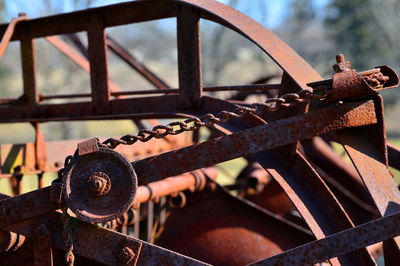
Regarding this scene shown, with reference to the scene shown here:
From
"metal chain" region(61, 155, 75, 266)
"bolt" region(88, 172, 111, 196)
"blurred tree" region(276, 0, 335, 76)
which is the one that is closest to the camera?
"bolt" region(88, 172, 111, 196)

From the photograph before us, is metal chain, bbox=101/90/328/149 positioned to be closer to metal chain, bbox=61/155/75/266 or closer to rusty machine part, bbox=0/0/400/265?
rusty machine part, bbox=0/0/400/265

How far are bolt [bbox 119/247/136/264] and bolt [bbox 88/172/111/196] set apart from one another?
272 mm

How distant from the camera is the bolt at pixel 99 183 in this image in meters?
2.41

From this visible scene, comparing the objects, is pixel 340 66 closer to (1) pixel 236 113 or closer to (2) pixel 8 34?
(1) pixel 236 113

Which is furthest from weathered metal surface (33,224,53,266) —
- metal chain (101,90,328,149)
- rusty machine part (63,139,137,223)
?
metal chain (101,90,328,149)

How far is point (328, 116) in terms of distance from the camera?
2.36 metres

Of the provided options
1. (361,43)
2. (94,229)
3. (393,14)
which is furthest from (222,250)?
(393,14)

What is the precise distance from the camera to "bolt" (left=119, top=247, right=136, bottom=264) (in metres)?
2.48

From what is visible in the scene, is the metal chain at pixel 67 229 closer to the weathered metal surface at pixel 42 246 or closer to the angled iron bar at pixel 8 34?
the weathered metal surface at pixel 42 246

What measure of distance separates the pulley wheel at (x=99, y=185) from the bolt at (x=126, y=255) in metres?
0.17

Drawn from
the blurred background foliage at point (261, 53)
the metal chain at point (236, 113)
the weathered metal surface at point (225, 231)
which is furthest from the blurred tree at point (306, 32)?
the metal chain at point (236, 113)

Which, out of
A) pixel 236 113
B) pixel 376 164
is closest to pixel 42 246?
pixel 236 113

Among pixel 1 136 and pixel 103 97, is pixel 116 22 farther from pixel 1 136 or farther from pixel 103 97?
pixel 1 136

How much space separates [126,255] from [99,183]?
0.35 m
